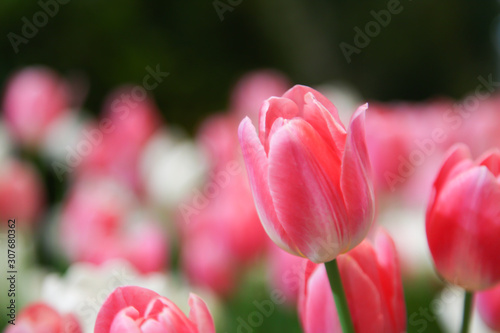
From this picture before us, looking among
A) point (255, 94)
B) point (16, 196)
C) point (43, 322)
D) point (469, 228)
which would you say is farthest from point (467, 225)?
point (255, 94)

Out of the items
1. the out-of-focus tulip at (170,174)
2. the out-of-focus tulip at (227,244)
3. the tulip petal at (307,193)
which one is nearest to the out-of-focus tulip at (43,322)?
the tulip petal at (307,193)

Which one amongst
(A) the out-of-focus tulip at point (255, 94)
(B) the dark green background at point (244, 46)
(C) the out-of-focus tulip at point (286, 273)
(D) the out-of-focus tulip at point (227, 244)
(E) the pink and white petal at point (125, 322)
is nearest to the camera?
(E) the pink and white petal at point (125, 322)

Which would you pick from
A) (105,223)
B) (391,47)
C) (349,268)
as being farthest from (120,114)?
(391,47)

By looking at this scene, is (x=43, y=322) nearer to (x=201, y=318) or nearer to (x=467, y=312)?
(x=201, y=318)

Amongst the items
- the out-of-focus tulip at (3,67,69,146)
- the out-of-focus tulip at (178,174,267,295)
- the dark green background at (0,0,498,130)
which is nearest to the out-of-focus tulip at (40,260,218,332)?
the out-of-focus tulip at (178,174,267,295)

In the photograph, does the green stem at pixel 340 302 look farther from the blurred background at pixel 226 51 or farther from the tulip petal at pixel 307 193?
the blurred background at pixel 226 51

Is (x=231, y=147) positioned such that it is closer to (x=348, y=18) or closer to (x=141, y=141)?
(x=141, y=141)
